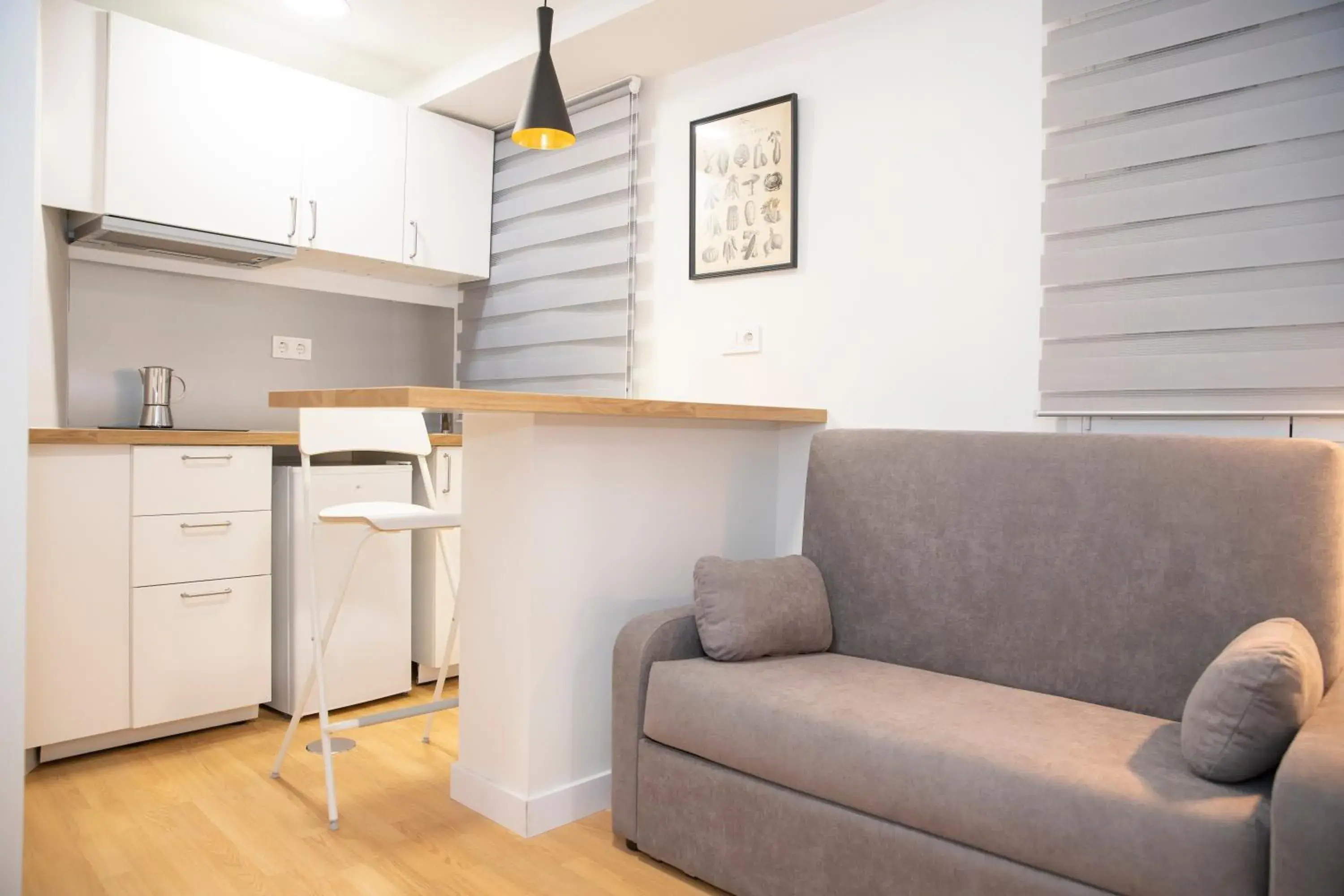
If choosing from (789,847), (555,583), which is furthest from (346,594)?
(789,847)

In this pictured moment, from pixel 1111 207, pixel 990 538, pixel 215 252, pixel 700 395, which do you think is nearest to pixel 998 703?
pixel 990 538

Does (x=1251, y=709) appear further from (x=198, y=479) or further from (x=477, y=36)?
(x=477, y=36)

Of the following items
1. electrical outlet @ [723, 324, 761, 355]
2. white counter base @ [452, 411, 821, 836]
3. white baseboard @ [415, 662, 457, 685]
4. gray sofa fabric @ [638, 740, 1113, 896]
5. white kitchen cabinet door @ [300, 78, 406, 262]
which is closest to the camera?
gray sofa fabric @ [638, 740, 1113, 896]

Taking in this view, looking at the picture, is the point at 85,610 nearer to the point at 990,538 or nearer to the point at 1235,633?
the point at 990,538

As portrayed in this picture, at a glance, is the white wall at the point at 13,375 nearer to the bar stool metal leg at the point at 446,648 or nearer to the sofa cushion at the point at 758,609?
the bar stool metal leg at the point at 446,648

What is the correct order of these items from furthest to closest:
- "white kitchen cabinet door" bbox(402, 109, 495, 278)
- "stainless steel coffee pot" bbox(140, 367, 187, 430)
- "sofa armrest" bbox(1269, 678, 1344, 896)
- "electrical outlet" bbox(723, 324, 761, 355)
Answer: "white kitchen cabinet door" bbox(402, 109, 495, 278)
"stainless steel coffee pot" bbox(140, 367, 187, 430)
"electrical outlet" bbox(723, 324, 761, 355)
"sofa armrest" bbox(1269, 678, 1344, 896)

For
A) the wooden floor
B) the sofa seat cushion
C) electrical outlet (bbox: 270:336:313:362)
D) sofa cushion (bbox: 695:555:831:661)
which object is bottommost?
the wooden floor

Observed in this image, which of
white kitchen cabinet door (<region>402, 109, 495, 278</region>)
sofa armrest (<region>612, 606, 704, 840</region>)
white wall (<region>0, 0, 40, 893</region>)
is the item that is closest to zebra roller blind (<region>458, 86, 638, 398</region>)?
white kitchen cabinet door (<region>402, 109, 495, 278</region>)

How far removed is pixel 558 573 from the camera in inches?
86.7

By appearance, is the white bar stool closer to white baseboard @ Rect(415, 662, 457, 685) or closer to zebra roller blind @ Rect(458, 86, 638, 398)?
white baseboard @ Rect(415, 662, 457, 685)

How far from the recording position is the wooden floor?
1.94 meters

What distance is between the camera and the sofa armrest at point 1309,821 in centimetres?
115

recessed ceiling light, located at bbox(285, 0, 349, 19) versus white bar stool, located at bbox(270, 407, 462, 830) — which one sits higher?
recessed ceiling light, located at bbox(285, 0, 349, 19)

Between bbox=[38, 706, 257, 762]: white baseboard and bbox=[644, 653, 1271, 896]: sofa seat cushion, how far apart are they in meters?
1.65
